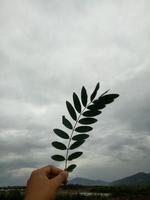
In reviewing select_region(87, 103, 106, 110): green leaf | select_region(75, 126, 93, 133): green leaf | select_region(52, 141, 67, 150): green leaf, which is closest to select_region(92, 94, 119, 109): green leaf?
select_region(87, 103, 106, 110): green leaf

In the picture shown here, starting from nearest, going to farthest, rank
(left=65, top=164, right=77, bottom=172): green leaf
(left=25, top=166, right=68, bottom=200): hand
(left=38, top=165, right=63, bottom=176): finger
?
(left=25, top=166, right=68, bottom=200): hand, (left=38, top=165, right=63, bottom=176): finger, (left=65, top=164, right=77, bottom=172): green leaf

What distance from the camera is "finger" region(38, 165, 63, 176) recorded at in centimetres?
159

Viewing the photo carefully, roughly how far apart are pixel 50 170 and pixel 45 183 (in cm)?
18

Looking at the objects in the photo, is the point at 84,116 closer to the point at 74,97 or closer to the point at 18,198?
the point at 74,97

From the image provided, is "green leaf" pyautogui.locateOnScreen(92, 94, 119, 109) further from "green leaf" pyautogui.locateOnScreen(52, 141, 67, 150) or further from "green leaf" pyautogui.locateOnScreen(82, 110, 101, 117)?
"green leaf" pyautogui.locateOnScreen(52, 141, 67, 150)

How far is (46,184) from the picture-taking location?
56.9 inches

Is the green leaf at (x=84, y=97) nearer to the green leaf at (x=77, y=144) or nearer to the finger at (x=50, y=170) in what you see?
the green leaf at (x=77, y=144)

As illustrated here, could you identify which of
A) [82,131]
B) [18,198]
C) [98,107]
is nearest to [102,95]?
[98,107]

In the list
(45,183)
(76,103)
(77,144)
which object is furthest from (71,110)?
(45,183)

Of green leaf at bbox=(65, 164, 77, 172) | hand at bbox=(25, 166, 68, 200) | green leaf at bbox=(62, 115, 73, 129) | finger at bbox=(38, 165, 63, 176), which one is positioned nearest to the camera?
hand at bbox=(25, 166, 68, 200)

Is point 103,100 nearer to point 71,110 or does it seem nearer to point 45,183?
point 71,110

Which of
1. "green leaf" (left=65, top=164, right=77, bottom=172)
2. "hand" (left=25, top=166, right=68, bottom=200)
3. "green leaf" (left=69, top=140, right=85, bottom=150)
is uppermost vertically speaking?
"green leaf" (left=69, top=140, right=85, bottom=150)

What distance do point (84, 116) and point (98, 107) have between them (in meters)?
0.09

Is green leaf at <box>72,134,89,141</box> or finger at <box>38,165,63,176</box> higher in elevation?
green leaf at <box>72,134,89,141</box>
